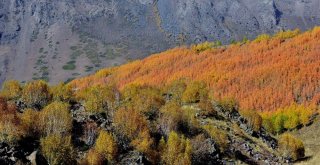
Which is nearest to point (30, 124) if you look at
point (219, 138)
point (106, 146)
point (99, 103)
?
point (106, 146)

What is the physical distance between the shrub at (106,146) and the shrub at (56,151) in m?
3.64

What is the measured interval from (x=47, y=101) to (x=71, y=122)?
12039 millimetres

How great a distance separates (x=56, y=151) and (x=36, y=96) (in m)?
19.0

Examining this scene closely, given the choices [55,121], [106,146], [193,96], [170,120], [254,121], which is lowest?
[254,121]

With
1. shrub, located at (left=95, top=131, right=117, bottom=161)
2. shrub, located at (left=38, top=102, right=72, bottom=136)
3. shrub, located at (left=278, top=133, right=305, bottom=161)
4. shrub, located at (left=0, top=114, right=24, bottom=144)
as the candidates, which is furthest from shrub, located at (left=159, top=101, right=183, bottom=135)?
shrub, located at (left=278, top=133, right=305, bottom=161)

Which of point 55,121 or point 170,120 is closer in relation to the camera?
point 55,121

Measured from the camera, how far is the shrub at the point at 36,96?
2074 inches

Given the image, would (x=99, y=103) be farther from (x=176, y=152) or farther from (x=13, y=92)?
(x=176, y=152)

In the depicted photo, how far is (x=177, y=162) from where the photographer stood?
41.9 meters

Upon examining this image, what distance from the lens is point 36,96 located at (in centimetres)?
5356

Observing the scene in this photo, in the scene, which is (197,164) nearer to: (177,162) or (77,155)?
(177,162)

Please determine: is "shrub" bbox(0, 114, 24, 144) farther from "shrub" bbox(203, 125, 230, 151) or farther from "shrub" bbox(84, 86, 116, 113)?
"shrub" bbox(203, 125, 230, 151)

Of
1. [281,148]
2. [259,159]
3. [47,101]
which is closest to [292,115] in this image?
[281,148]

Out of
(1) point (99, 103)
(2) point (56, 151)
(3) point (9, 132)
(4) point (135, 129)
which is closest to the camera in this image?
(2) point (56, 151)
